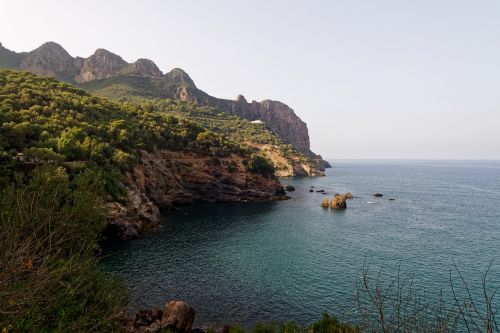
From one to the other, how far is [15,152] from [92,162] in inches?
542

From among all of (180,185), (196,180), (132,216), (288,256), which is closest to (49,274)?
(288,256)

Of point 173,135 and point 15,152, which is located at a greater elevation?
point 173,135

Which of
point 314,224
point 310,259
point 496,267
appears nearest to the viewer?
point 496,267

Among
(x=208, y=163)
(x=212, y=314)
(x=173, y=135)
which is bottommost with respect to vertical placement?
(x=212, y=314)

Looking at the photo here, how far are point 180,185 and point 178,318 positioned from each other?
71.9 meters

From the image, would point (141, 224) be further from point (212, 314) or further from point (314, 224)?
point (314, 224)

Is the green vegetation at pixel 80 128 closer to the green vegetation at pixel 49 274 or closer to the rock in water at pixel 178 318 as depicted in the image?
the green vegetation at pixel 49 274

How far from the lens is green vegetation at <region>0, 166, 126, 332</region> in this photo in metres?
13.2

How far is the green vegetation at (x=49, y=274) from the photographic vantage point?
1322 centimetres

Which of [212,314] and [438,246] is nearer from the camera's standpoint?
[212,314]

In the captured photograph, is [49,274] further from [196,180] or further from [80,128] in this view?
[196,180]

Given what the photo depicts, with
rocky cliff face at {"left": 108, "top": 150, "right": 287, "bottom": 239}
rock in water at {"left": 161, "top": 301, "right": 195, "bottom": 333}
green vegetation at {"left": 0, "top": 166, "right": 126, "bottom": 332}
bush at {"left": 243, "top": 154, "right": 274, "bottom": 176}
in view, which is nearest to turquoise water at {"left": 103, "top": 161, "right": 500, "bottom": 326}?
rock in water at {"left": 161, "top": 301, "right": 195, "bottom": 333}

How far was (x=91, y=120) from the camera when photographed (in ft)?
298

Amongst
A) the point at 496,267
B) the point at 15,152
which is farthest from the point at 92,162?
the point at 496,267
